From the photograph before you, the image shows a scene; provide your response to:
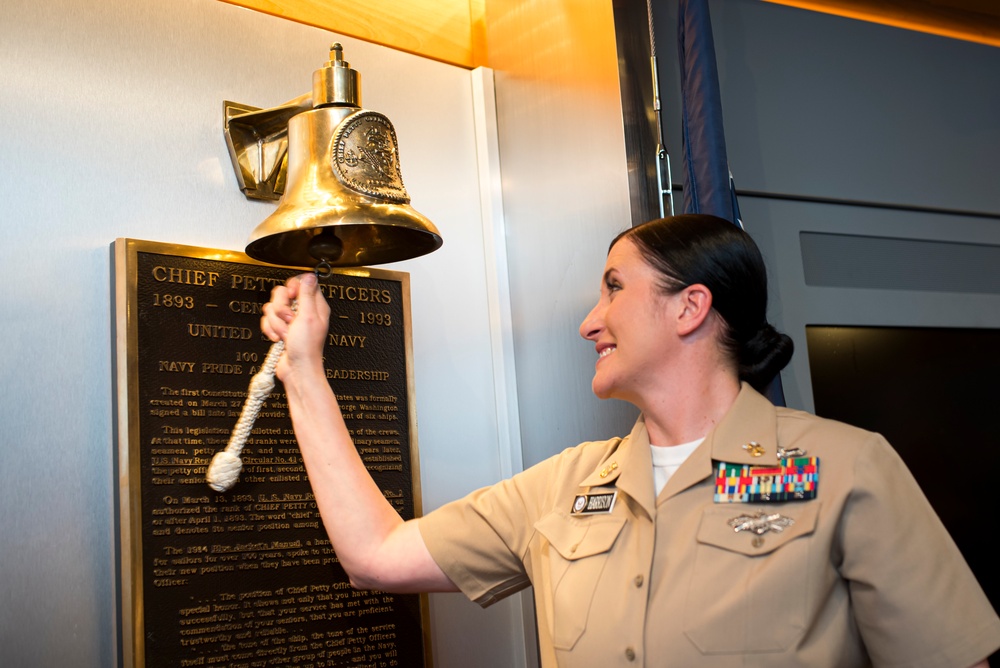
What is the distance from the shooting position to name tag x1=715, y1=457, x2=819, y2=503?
6.07 ft

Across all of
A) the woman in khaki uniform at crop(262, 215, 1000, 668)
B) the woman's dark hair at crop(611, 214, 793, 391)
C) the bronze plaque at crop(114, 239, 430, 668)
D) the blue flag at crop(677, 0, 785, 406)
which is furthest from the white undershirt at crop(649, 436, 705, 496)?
the bronze plaque at crop(114, 239, 430, 668)

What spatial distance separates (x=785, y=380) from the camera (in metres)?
3.04

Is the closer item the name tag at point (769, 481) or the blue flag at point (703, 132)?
the name tag at point (769, 481)

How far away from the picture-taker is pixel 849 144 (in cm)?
334

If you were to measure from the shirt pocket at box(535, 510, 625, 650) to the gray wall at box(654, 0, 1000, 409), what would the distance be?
3.98 ft

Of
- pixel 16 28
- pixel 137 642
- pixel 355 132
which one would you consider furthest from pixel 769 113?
pixel 137 642

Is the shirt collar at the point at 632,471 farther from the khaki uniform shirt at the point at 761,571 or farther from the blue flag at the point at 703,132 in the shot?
the blue flag at the point at 703,132

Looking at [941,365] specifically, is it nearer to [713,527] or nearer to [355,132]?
[713,527]

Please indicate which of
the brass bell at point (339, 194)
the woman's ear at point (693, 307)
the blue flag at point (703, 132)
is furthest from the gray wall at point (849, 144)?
the brass bell at point (339, 194)

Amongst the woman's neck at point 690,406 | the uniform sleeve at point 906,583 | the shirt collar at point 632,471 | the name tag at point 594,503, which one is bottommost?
the uniform sleeve at point 906,583

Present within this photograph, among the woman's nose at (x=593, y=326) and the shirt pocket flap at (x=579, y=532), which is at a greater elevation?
the woman's nose at (x=593, y=326)

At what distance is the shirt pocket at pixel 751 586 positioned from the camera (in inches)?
68.2

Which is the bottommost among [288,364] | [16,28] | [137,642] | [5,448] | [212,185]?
[137,642]

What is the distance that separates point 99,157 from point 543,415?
1.30 metres
